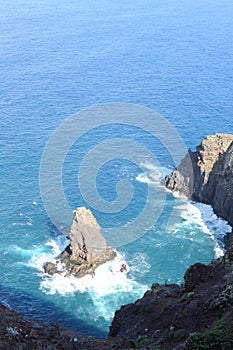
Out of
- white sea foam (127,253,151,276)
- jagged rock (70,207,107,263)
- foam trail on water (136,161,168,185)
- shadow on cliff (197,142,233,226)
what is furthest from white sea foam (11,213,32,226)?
shadow on cliff (197,142,233,226)

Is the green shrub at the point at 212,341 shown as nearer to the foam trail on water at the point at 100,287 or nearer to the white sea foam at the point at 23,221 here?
the foam trail on water at the point at 100,287

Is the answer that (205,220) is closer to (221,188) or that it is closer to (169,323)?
(221,188)

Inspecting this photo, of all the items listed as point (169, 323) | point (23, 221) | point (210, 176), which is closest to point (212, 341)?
point (169, 323)

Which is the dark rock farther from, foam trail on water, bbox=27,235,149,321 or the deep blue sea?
foam trail on water, bbox=27,235,149,321

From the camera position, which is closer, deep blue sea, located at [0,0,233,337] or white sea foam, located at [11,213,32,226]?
deep blue sea, located at [0,0,233,337]

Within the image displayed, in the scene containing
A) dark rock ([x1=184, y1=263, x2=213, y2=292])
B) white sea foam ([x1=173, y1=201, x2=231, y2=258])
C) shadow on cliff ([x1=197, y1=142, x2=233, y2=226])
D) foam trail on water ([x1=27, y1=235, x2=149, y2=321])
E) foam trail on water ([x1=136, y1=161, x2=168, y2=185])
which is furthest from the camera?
foam trail on water ([x1=136, y1=161, x2=168, y2=185])

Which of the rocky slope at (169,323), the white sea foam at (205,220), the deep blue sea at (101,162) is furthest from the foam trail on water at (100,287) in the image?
the rocky slope at (169,323)
